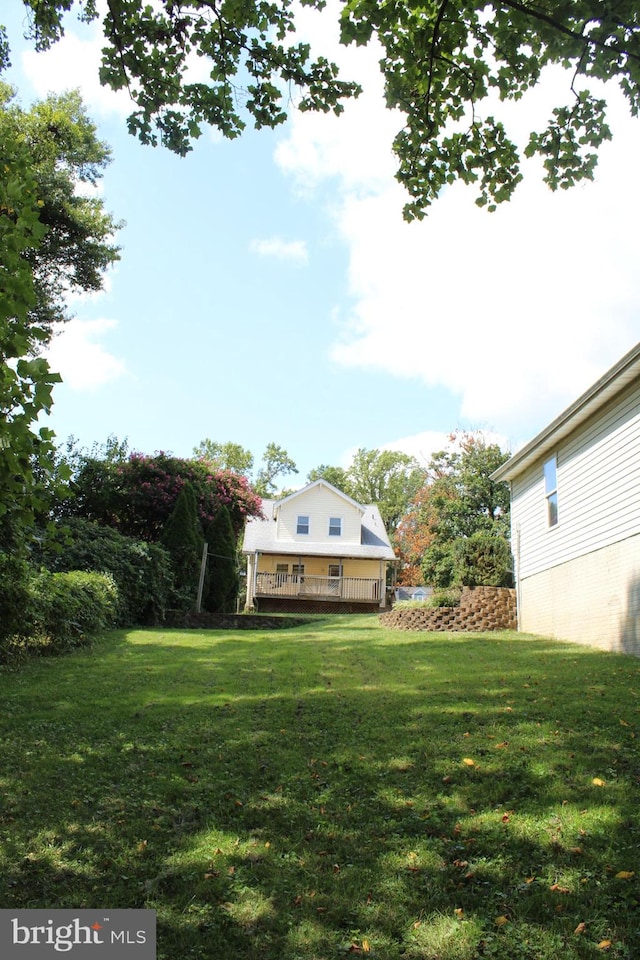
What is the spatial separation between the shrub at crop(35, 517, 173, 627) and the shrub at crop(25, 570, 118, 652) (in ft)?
5.33

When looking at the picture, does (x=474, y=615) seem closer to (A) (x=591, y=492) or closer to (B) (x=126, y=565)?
(A) (x=591, y=492)

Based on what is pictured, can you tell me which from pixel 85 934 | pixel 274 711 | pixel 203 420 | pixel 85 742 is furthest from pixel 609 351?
pixel 203 420

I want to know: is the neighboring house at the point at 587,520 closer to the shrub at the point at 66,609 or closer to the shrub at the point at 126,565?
the shrub at the point at 66,609

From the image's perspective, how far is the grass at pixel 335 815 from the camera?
8.62 feet

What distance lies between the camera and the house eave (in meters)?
9.30

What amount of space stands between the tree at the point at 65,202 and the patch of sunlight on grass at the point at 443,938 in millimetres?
17642

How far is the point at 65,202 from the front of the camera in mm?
17312

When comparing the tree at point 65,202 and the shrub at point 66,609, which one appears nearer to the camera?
the shrub at point 66,609

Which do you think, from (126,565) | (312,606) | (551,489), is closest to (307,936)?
(551,489)

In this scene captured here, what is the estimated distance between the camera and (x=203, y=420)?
4081 cm

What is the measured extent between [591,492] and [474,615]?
5.44 m

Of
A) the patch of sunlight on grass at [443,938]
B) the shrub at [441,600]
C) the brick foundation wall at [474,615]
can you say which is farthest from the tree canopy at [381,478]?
the patch of sunlight on grass at [443,938]

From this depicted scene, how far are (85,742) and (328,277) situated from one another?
9.78 meters

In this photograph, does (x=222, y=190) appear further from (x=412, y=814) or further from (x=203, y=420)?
(x=203, y=420)
